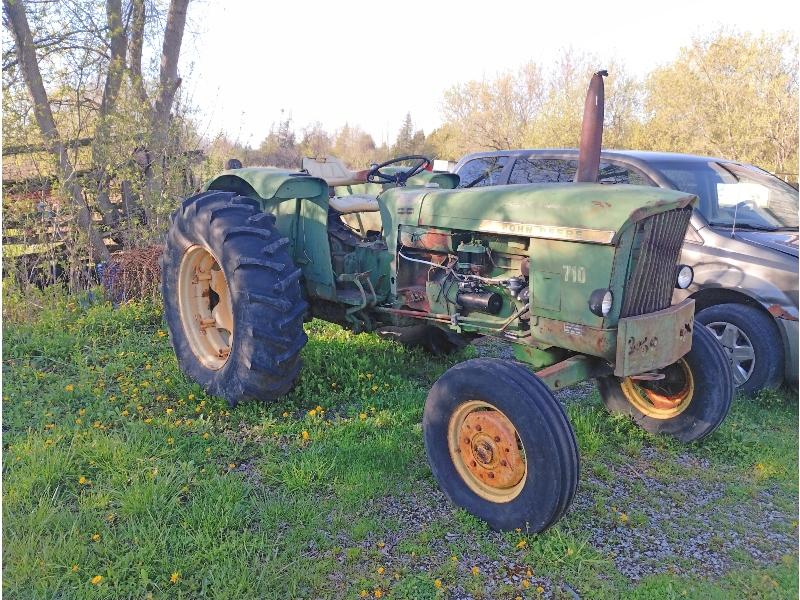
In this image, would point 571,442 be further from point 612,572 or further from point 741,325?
point 741,325

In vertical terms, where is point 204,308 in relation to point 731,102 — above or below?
below

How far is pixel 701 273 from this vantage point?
457cm

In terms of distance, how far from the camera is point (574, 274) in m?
2.90

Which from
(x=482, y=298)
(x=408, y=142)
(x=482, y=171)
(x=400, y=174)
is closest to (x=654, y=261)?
(x=482, y=298)

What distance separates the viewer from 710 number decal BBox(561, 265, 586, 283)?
9.44ft

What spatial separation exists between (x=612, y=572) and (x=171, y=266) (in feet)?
11.1

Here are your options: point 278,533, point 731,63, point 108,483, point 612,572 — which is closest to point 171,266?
point 108,483

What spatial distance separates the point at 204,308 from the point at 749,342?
158 inches

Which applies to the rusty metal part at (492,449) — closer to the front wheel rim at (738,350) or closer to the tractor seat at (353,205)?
the tractor seat at (353,205)

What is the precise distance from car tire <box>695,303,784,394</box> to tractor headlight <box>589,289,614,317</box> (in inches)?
78.9

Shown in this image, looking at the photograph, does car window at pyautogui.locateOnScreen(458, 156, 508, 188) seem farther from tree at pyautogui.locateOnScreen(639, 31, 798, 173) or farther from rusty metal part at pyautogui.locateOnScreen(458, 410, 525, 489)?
tree at pyautogui.locateOnScreen(639, 31, 798, 173)

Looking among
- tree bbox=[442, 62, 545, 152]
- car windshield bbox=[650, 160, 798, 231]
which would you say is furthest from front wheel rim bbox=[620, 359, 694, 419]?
tree bbox=[442, 62, 545, 152]

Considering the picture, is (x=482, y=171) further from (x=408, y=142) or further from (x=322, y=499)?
(x=408, y=142)

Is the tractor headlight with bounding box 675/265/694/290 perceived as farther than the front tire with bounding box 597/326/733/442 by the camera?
No
